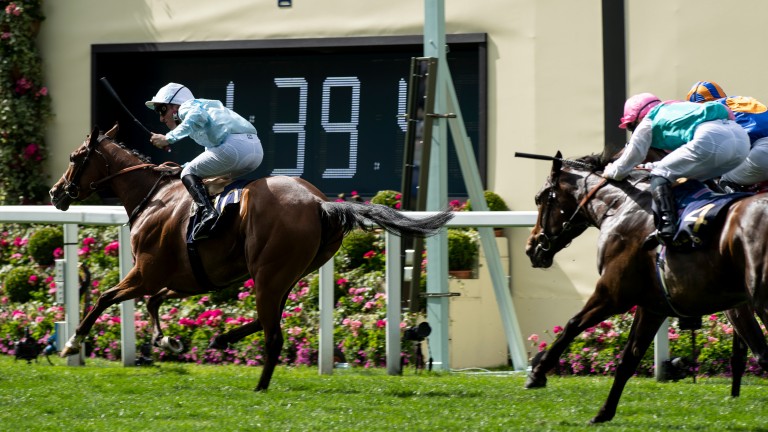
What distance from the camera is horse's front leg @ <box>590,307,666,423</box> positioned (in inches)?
243

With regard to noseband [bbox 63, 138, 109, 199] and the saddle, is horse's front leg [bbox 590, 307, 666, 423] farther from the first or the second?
noseband [bbox 63, 138, 109, 199]

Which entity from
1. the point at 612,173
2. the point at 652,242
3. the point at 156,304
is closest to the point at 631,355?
the point at 652,242

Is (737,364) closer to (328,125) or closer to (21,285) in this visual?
(328,125)

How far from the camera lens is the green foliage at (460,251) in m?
10.1

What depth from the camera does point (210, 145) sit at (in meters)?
7.64

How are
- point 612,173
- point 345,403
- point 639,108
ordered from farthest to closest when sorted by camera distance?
point 639,108, point 612,173, point 345,403

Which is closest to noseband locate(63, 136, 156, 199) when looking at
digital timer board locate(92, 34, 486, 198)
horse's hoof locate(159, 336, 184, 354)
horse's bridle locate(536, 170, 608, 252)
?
horse's hoof locate(159, 336, 184, 354)

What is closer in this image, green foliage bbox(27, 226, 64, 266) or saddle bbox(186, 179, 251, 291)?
saddle bbox(186, 179, 251, 291)

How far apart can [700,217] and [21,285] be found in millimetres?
5634

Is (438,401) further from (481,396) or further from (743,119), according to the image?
(743,119)

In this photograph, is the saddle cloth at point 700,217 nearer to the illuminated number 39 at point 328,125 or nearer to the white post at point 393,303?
the white post at point 393,303

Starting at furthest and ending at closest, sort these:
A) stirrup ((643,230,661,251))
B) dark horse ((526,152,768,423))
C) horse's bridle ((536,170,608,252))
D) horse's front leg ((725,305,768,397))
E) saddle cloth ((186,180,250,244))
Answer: saddle cloth ((186,180,250,244)) → horse's bridle ((536,170,608,252)) → horse's front leg ((725,305,768,397)) → stirrup ((643,230,661,251)) → dark horse ((526,152,768,423))

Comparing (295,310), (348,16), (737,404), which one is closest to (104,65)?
(348,16)

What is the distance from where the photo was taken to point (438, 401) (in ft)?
22.4
